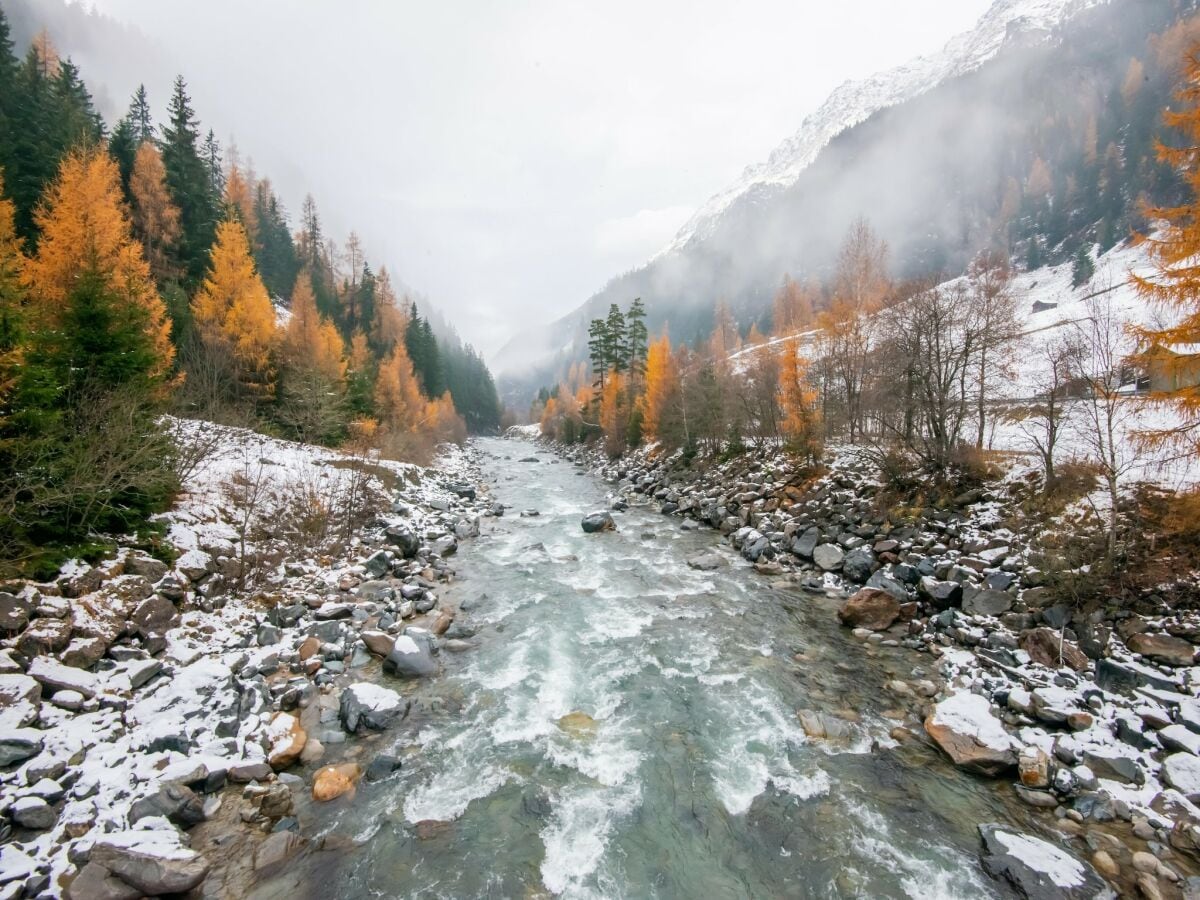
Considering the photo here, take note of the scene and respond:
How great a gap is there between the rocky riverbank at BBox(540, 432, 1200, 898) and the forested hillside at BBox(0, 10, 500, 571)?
15305mm

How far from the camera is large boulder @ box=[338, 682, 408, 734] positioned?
883 centimetres

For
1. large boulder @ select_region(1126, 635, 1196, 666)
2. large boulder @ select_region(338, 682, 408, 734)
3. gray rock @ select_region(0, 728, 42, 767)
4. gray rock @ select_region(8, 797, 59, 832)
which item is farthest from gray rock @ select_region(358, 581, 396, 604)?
large boulder @ select_region(1126, 635, 1196, 666)

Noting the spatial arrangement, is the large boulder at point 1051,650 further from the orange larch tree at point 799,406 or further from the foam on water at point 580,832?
the orange larch tree at point 799,406

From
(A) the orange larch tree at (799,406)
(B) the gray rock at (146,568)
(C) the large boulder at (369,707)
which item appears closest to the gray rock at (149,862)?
(C) the large boulder at (369,707)

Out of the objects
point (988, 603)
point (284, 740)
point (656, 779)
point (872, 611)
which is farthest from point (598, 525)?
point (284, 740)

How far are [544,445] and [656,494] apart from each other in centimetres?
5476

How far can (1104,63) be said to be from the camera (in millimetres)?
112188

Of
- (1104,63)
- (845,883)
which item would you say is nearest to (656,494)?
(845,883)

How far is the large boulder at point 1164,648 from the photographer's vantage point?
8.59 m

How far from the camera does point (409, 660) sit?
1068 cm

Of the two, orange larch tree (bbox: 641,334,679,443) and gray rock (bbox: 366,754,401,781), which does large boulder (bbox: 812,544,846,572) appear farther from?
orange larch tree (bbox: 641,334,679,443)

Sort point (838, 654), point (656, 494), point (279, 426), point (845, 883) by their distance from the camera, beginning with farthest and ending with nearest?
point (656, 494), point (279, 426), point (838, 654), point (845, 883)

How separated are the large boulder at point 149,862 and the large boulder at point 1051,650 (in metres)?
14.8

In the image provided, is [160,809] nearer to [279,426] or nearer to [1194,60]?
[1194,60]
